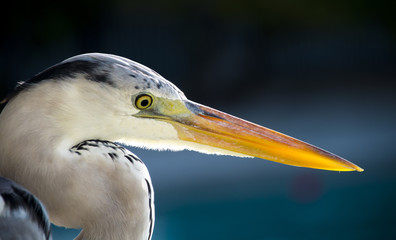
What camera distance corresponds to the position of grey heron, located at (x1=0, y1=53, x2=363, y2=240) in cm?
111

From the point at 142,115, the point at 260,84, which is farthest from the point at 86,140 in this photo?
the point at 260,84

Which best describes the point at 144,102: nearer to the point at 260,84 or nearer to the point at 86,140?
the point at 86,140

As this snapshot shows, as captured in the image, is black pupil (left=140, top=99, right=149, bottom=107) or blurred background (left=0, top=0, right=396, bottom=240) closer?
black pupil (left=140, top=99, right=149, bottom=107)

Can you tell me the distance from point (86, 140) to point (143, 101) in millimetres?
152

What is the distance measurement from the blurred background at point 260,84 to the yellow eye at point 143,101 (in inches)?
137

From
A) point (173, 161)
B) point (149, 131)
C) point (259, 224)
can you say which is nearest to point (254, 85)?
point (173, 161)

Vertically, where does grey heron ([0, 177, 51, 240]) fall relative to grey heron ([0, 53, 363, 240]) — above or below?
below

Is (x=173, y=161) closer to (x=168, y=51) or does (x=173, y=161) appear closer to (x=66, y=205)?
(x=168, y=51)

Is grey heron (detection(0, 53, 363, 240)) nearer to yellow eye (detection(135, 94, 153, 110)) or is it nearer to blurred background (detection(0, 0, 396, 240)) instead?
yellow eye (detection(135, 94, 153, 110))

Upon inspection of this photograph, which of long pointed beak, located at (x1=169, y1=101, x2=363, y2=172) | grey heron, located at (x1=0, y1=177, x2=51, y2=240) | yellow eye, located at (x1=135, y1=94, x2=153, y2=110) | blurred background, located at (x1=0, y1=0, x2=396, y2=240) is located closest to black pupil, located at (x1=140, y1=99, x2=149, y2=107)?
yellow eye, located at (x1=135, y1=94, x2=153, y2=110)

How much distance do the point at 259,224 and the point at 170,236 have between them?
0.84 m

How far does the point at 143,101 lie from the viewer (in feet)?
3.96

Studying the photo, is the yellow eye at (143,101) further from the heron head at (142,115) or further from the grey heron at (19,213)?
the grey heron at (19,213)

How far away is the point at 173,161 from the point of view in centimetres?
Result: 545
